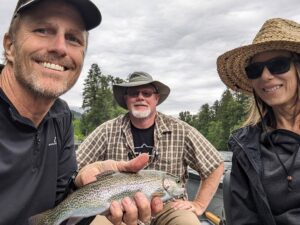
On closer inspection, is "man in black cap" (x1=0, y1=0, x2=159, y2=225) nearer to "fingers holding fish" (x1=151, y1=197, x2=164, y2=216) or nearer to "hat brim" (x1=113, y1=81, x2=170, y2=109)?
"fingers holding fish" (x1=151, y1=197, x2=164, y2=216)

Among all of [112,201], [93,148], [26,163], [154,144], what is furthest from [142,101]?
[26,163]

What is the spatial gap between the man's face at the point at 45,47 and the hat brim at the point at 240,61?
1662mm

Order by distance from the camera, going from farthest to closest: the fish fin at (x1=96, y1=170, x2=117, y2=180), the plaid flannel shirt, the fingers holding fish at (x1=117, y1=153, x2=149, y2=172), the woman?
1. the plaid flannel shirt
2. the woman
3. the fish fin at (x1=96, y1=170, x2=117, y2=180)
4. the fingers holding fish at (x1=117, y1=153, x2=149, y2=172)

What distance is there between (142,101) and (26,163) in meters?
2.83

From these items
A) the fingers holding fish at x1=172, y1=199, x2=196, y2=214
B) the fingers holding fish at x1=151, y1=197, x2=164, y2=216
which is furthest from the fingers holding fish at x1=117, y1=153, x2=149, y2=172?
the fingers holding fish at x1=172, y1=199, x2=196, y2=214

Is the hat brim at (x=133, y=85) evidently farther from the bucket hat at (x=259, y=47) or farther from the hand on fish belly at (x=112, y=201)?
the hand on fish belly at (x=112, y=201)

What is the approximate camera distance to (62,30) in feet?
8.70

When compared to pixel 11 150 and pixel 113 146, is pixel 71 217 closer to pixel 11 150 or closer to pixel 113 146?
pixel 11 150

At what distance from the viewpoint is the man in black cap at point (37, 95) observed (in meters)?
2.46

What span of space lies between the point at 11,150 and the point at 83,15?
108 centimetres

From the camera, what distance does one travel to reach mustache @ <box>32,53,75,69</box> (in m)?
2.62

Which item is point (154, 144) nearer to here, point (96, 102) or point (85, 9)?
point (85, 9)

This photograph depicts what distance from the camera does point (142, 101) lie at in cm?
522

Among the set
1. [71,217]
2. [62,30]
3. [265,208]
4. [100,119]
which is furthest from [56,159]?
[100,119]
